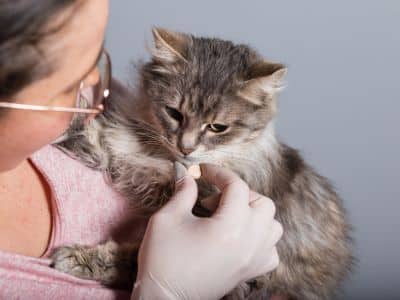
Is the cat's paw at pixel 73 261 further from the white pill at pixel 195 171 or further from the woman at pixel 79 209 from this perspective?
the white pill at pixel 195 171

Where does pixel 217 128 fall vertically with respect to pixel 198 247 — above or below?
above

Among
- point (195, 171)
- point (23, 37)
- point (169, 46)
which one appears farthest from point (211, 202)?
point (23, 37)

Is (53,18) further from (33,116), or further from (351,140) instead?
(351,140)

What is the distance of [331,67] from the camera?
197 centimetres

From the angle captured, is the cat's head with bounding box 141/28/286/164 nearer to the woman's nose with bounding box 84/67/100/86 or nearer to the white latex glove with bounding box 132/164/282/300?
the white latex glove with bounding box 132/164/282/300

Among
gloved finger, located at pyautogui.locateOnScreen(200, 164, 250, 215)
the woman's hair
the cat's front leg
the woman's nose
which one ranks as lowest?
the cat's front leg

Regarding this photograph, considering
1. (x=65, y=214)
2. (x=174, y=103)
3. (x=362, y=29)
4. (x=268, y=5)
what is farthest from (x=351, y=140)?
(x=65, y=214)

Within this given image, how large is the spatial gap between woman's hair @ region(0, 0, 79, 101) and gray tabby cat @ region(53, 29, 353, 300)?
2.00 feet

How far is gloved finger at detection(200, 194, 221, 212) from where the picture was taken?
1403 millimetres

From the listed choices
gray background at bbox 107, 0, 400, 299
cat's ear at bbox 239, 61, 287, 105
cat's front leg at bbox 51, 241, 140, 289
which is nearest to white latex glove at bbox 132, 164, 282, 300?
cat's front leg at bbox 51, 241, 140, 289

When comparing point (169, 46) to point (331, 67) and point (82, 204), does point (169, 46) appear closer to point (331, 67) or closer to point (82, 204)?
point (82, 204)

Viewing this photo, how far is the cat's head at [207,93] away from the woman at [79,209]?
4.8 inches

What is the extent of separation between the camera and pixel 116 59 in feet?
6.72

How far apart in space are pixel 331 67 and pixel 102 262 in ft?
3.50
